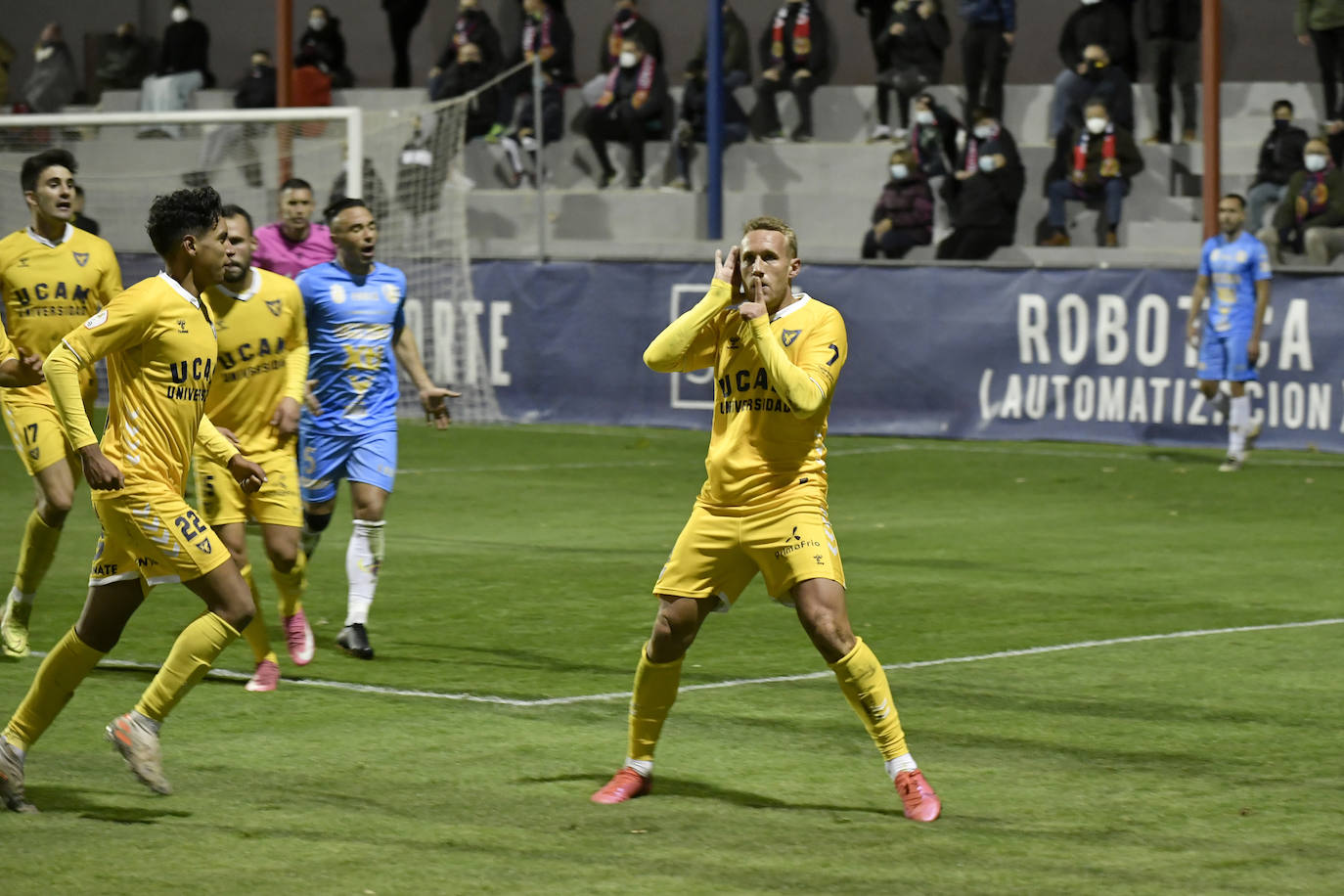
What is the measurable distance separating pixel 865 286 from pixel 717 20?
487 centimetres

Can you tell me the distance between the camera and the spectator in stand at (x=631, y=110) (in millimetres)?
26859

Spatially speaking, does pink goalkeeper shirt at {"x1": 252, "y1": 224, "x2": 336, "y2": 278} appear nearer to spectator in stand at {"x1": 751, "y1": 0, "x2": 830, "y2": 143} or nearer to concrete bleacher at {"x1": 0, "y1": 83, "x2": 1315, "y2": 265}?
concrete bleacher at {"x1": 0, "y1": 83, "x2": 1315, "y2": 265}

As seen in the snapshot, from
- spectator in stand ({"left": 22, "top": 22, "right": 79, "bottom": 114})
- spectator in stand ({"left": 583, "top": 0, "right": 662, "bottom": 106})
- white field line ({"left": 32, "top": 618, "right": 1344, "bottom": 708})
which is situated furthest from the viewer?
spectator in stand ({"left": 22, "top": 22, "right": 79, "bottom": 114})

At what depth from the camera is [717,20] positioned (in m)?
24.0

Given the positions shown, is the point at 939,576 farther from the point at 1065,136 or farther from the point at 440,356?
the point at 1065,136

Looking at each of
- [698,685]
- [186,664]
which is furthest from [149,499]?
[698,685]

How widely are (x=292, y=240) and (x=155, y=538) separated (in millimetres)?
5044

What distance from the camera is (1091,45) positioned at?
949 inches

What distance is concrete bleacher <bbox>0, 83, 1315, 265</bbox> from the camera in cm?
2408

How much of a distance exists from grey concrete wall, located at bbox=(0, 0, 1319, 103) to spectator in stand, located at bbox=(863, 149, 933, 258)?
5.72 m

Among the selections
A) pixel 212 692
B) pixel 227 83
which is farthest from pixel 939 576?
pixel 227 83

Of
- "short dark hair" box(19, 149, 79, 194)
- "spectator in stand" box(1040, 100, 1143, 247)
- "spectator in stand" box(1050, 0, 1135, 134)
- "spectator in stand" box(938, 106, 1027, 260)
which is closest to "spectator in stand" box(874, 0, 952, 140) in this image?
"spectator in stand" box(1050, 0, 1135, 134)

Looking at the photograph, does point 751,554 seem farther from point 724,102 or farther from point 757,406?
point 724,102

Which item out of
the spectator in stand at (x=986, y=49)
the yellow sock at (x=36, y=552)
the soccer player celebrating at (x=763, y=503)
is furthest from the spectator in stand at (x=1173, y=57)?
the soccer player celebrating at (x=763, y=503)
